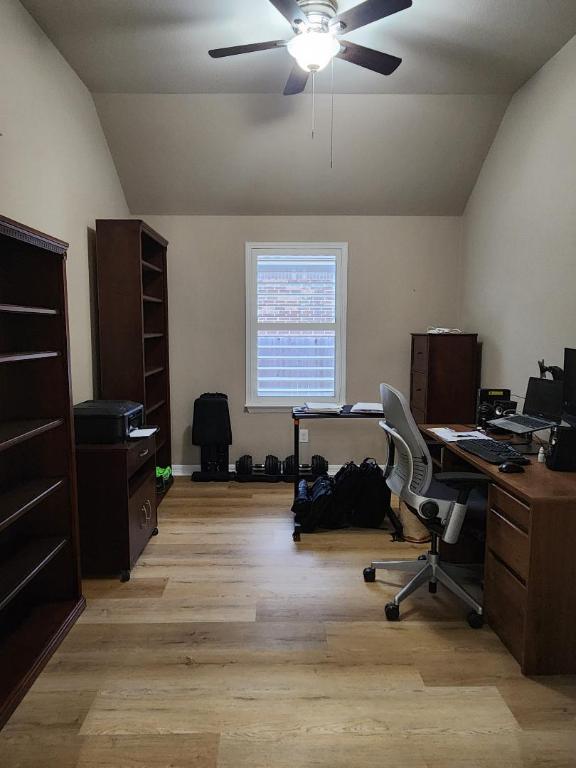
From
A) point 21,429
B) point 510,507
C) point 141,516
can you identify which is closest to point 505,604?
point 510,507

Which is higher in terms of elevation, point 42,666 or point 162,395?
point 162,395

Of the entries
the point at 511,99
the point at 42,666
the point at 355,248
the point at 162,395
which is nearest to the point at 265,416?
the point at 162,395

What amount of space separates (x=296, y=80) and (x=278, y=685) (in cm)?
297

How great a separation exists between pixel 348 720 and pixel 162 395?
3084mm

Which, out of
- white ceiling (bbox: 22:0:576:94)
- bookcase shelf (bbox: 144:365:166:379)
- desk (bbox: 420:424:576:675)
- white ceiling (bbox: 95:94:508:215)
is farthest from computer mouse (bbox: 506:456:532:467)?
white ceiling (bbox: 95:94:508:215)

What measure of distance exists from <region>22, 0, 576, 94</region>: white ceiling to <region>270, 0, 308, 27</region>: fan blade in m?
0.56

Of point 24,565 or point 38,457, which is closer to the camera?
point 24,565

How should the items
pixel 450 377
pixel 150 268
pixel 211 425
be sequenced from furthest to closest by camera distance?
1. pixel 211 425
2. pixel 450 377
3. pixel 150 268

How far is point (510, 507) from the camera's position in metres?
2.10

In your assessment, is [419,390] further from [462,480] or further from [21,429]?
[21,429]

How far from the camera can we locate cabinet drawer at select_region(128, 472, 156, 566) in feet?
9.28

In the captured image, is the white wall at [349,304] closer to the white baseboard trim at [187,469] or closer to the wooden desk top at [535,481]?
the white baseboard trim at [187,469]

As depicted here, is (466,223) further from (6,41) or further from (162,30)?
(6,41)

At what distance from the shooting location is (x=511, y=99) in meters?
3.53
